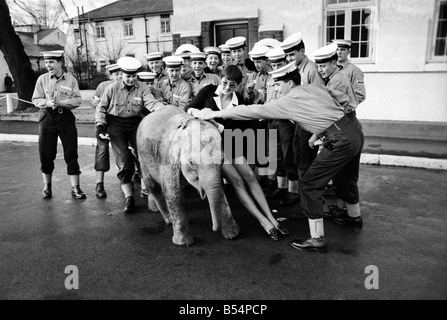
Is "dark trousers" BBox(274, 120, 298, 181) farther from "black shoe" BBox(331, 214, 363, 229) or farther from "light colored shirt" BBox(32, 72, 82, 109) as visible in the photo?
"light colored shirt" BBox(32, 72, 82, 109)

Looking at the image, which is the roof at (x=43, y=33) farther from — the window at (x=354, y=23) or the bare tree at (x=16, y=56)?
the window at (x=354, y=23)

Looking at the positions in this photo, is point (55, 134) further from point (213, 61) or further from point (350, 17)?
point (350, 17)

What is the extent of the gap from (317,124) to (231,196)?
245 centimetres

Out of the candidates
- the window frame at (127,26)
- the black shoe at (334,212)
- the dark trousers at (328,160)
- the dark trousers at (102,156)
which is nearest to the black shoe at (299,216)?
the black shoe at (334,212)

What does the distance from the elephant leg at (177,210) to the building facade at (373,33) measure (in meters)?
5.91

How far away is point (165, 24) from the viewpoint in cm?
3947

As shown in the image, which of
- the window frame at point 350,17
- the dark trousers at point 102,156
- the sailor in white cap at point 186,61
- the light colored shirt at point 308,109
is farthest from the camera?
the window frame at point 350,17

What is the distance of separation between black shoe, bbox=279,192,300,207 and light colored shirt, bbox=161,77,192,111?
80.7 inches

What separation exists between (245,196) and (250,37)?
7361mm

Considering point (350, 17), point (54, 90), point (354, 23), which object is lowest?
point (54, 90)

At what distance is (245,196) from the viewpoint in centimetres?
481

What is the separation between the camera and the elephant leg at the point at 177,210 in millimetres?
4504

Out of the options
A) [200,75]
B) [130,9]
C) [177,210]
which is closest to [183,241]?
[177,210]

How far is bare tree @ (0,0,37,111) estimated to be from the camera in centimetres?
1455
